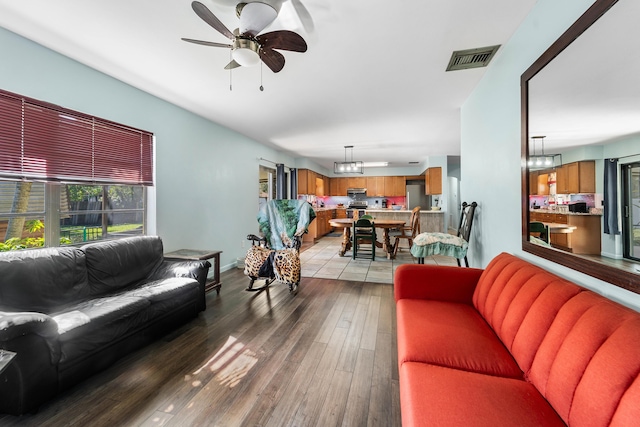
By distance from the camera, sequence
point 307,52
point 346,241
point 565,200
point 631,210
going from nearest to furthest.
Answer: point 631,210 < point 565,200 < point 307,52 < point 346,241

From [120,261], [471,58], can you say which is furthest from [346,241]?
[120,261]

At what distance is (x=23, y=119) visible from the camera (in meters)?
2.05

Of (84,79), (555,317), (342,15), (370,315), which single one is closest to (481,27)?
(342,15)

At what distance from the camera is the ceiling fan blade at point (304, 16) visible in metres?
1.70

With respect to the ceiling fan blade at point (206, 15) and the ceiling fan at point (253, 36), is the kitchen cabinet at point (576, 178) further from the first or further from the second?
the ceiling fan blade at point (206, 15)

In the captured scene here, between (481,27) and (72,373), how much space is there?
12.0ft

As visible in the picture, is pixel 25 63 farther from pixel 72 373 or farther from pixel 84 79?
pixel 72 373

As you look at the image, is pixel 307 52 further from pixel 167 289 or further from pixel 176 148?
pixel 167 289

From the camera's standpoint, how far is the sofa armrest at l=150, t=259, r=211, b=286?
2611 millimetres

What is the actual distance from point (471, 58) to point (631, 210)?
1.88m

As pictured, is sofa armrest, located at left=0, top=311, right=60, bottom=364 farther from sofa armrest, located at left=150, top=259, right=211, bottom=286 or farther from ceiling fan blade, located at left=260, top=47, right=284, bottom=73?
ceiling fan blade, located at left=260, top=47, right=284, bottom=73

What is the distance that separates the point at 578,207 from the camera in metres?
1.36

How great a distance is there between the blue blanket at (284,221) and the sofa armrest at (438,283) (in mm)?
1787

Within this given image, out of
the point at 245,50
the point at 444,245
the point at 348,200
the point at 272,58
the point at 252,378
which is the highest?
the point at 272,58
